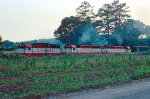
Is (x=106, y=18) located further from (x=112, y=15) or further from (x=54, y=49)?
(x=54, y=49)

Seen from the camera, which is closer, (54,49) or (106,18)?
(54,49)

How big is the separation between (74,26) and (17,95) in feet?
240

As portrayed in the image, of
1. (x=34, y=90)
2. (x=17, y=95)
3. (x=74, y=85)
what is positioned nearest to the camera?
(x=17, y=95)

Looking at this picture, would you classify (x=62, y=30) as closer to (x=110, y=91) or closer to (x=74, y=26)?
(x=74, y=26)

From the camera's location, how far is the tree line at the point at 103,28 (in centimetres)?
8531

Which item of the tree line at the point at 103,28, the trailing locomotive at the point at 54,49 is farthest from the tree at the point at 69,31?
the trailing locomotive at the point at 54,49

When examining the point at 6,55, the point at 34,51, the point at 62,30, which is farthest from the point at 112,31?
the point at 6,55

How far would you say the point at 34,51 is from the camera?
2130 inches

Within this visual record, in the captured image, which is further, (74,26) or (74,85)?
(74,26)

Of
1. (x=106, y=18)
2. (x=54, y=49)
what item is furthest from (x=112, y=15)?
(x=54, y=49)

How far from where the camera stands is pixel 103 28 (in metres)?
89.8

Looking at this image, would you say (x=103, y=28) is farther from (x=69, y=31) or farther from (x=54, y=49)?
(x=54, y=49)

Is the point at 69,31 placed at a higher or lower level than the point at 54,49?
higher

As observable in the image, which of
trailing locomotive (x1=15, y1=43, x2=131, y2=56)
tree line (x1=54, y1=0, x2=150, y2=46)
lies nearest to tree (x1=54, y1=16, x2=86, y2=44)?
tree line (x1=54, y1=0, x2=150, y2=46)
